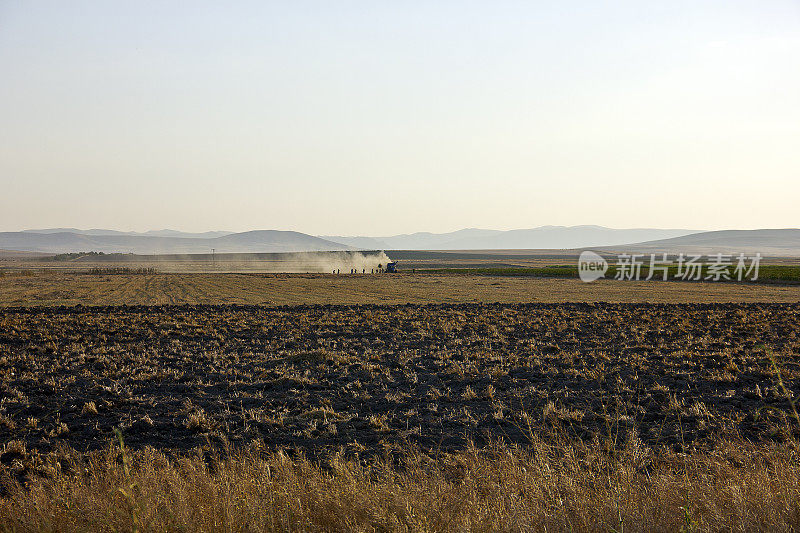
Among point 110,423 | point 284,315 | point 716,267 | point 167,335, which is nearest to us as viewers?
point 110,423

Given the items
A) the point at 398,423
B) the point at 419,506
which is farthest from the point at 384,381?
the point at 419,506

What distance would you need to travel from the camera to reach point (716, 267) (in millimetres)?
76750

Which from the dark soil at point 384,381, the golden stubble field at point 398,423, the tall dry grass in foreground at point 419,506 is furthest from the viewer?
the dark soil at point 384,381

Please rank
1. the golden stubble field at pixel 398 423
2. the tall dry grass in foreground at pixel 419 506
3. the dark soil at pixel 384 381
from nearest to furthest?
1. the tall dry grass in foreground at pixel 419 506
2. the golden stubble field at pixel 398 423
3. the dark soil at pixel 384 381

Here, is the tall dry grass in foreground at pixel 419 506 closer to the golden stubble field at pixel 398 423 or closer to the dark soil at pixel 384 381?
the golden stubble field at pixel 398 423

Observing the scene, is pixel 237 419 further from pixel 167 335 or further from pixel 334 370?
pixel 167 335

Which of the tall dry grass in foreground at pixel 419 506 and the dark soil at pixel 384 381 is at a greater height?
the tall dry grass in foreground at pixel 419 506

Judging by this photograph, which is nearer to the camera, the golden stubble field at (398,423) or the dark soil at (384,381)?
the golden stubble field at (398,423)

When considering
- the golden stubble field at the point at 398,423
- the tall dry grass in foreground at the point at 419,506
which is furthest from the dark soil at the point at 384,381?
the tall dry grass in foreground at the point at 419,506

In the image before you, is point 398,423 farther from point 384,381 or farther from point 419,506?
point 419,506

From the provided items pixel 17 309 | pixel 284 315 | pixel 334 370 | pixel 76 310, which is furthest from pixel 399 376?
pixel 17 309

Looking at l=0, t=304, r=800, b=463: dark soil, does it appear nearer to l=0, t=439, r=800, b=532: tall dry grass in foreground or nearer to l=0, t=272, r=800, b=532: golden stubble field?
l=0, t=272, r=800, b=532: golden stubble field

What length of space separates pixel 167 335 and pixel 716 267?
7588 cm

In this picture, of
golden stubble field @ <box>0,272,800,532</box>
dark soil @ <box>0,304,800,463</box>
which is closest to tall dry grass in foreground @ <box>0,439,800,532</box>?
golden stubble field @ <box>0,272,800,532</box>
